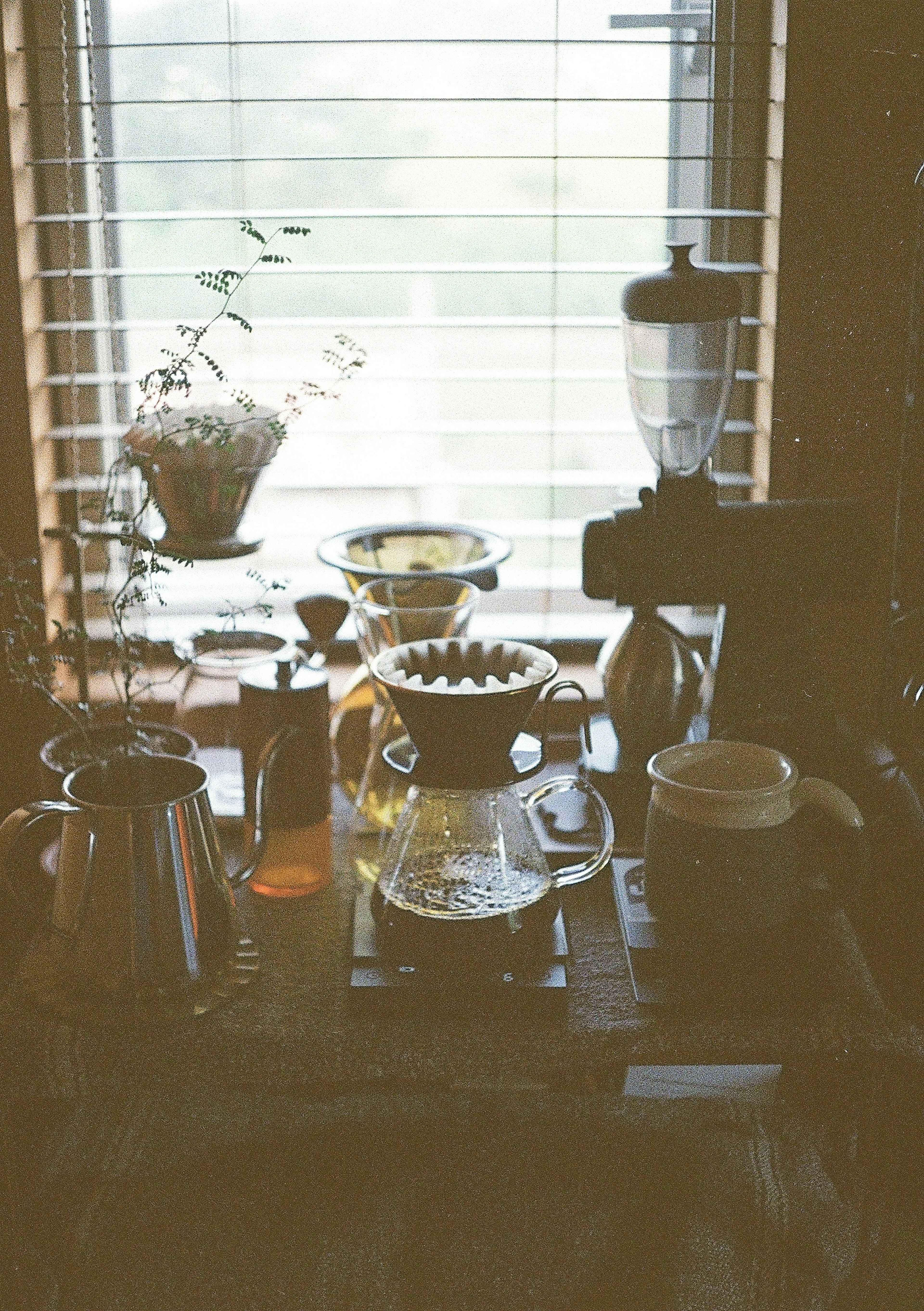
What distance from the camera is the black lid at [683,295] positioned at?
1.38 m

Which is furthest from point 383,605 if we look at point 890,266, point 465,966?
point 890,266

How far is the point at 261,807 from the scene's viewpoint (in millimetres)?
1286

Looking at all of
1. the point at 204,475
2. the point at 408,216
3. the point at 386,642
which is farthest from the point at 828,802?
the point at 408,216

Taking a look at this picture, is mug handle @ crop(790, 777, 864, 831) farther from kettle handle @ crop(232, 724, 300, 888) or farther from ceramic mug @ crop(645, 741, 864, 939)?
kettle handle @ crop(232, 724, 300, 888)

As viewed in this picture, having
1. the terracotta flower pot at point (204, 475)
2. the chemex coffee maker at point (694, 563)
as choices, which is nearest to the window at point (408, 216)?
the terracotta flower pot at point (204, 475)

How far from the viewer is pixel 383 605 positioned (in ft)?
4.83

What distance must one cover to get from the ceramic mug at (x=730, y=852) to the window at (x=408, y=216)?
65 cm

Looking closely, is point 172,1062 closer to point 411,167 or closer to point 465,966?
point 465,966

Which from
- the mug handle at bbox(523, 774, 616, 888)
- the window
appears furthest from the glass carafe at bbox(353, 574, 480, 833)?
the window

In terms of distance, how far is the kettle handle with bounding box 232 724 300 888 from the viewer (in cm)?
127

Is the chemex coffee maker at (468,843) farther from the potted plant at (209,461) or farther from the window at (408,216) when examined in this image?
the window at (408,216)

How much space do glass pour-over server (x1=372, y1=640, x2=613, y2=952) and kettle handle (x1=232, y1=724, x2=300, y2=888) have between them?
0.11 metres

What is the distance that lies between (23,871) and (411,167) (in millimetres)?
964

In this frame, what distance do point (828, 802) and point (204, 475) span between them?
0.77 meters
